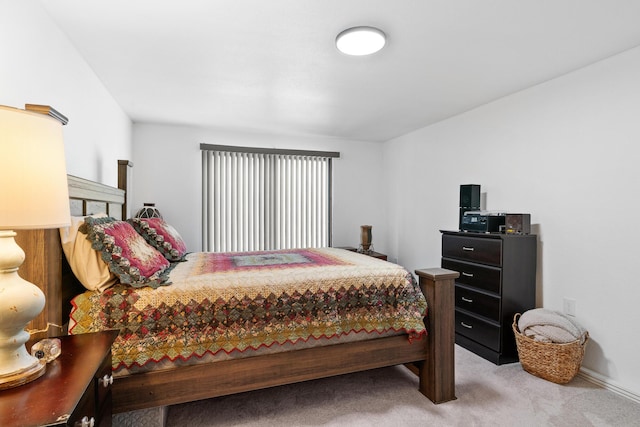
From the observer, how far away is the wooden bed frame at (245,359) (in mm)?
1458

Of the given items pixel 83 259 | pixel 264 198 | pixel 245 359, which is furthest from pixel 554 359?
pixel 264 198

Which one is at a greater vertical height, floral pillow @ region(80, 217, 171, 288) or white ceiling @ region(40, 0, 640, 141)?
white ceiling @ region(40, 0, 640, 141)

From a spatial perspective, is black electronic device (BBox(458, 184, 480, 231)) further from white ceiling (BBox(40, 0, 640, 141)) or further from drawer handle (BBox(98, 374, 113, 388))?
drawer handle (BBox(98, 374, 113, 388))

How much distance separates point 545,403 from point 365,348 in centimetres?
126

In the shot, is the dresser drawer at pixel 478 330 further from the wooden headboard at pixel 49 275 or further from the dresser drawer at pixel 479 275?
the wooden headboard at pixel 49 275

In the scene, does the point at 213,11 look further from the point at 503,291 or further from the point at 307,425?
the point at 503,291

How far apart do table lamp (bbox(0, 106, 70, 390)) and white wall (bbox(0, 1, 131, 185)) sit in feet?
2.64

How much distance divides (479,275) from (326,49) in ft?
7.64

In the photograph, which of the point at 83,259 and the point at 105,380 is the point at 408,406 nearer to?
the point at 105,380

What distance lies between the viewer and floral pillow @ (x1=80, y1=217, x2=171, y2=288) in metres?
1.66

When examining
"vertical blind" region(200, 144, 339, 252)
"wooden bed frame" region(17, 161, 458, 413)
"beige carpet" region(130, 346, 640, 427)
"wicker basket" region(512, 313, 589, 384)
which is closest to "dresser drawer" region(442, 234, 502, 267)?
"wicker basket" region(512, 313, 589, 384)

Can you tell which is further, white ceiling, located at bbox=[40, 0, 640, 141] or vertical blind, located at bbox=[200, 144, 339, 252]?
vertical blind, located at bbox=[200, 144, 339, 252]

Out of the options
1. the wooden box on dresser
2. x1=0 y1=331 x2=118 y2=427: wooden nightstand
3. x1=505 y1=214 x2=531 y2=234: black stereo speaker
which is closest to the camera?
x1=0 y1=331 x2=118 y2=427: wooden nightstand

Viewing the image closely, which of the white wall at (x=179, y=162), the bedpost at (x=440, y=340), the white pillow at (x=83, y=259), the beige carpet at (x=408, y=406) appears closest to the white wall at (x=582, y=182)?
the beige carpet at (x=408, y=406)
